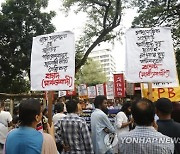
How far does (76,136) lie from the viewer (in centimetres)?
478

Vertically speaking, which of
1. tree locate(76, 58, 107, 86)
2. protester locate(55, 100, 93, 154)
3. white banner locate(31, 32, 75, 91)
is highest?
tree locate(76, 58, 107, 86)

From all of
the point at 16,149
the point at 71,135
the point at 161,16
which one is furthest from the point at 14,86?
the point at 16,149

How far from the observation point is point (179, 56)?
19.8m

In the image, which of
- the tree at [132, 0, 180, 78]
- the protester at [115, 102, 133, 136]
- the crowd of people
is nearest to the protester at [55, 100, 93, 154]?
the crowd of people

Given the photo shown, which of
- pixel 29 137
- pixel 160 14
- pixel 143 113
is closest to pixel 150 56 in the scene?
pixel 143 113

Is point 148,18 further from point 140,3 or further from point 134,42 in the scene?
point 134,42

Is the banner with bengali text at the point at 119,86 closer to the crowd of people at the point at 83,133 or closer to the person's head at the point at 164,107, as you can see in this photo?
the crowd of people at the point at 83,133

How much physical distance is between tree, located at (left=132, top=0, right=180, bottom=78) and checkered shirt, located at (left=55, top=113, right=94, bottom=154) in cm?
1507

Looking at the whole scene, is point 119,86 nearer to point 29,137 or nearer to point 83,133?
point 83,133

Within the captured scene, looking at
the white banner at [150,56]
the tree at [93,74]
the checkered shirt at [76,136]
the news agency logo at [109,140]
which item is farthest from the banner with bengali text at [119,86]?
the tree at [93,74]

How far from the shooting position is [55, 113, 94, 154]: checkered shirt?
475 cm

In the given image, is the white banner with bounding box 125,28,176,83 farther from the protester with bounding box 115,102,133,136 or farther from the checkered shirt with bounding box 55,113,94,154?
the protester with bounding box 115,102,133,136

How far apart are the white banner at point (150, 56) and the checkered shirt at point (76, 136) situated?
1472 mm

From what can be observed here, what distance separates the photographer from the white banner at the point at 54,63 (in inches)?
229
